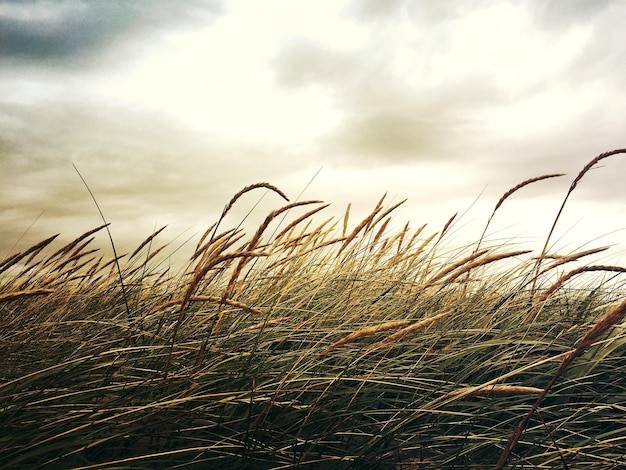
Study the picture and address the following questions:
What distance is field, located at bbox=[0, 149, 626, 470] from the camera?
130cm

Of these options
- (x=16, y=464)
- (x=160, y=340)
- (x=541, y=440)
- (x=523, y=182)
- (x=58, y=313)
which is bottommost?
(x=541, y=440)

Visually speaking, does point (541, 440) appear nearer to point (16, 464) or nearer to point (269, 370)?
point (269, 370)

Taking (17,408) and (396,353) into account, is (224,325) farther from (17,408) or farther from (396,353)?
(17,408)

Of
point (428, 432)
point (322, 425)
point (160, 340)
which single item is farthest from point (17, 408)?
point (428, 432)

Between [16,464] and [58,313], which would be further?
[58,313]

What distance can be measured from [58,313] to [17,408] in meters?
1.22

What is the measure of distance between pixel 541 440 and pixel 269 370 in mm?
783

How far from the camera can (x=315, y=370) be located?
1.74 m

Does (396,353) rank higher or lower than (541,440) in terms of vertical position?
higher

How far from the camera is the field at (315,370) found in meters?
1.30

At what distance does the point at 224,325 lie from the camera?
83.0 inches

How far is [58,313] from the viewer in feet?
8.06

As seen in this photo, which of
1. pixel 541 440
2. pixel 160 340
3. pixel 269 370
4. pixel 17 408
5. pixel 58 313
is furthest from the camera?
pixel 58 313

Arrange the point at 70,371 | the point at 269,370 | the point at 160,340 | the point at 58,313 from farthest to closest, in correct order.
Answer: the point at 58,313
the point at 160,340
the point at 269,370
the point at 70,371
